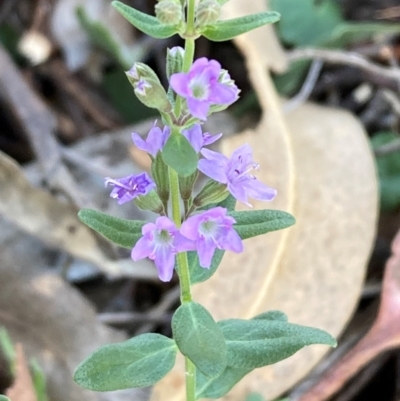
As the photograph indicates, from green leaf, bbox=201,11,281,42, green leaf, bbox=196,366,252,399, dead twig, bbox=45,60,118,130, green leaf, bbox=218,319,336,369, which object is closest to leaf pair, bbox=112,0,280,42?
→ green leaf, bbox=201,11,281,42

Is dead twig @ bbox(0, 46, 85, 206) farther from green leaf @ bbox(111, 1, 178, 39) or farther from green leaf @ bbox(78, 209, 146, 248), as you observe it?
green leaf @ bbox(111, 1, 178, 39)

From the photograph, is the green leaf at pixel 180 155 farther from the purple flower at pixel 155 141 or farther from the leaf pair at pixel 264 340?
the leaf pair at pixel 264 340

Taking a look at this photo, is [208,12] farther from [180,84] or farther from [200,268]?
[200,268]

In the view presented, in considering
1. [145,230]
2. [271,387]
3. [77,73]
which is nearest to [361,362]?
[271,387]

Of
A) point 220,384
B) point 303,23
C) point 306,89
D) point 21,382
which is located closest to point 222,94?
point 220,384

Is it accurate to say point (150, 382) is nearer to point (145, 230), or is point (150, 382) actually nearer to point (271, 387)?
point (145, 230)

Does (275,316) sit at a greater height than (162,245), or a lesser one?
lesser
